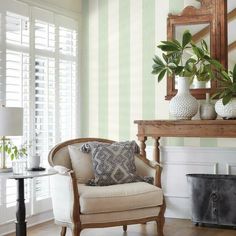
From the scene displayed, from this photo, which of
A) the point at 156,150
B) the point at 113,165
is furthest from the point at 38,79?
the point at 156,150

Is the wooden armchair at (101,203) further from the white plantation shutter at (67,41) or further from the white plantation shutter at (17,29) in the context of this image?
the white plantation shutter at (67,41)

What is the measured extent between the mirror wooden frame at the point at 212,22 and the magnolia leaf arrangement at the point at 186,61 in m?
0.10

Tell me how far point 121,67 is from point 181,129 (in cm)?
114

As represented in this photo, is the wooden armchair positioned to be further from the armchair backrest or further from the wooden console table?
the wooden console table

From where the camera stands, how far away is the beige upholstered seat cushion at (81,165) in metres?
4.31

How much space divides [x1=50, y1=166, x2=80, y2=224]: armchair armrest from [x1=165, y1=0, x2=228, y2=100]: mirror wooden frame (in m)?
1.74

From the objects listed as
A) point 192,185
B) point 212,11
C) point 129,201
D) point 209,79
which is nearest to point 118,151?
point 129,201

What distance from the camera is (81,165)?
14.2 ft

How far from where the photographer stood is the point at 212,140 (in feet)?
16.6

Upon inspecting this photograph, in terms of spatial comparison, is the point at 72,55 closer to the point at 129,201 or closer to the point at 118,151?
the point at 118,151

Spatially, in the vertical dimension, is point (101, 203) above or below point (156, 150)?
below

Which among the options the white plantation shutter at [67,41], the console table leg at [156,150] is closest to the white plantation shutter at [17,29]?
the white plantation shutter at [67,41]

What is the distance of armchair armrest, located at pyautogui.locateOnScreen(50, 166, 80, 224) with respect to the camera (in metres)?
3.76

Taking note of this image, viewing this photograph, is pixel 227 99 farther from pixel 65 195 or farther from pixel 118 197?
pixel 65 195
